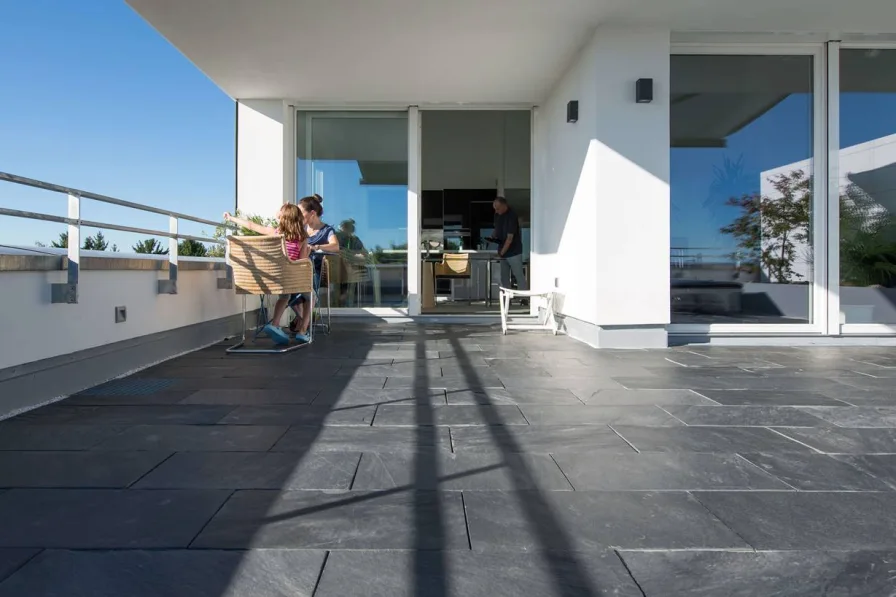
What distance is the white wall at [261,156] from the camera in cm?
642

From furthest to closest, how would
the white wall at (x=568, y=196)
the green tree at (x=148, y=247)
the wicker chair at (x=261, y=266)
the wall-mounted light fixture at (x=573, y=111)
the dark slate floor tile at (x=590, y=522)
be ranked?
the wall-mounted light fixture at (x=573, y=111) < the white wall at (x=568, y=196) < the wicker chair at (x=261, y=266) < the green tree at (x=148, y=247) < the dark slate floor tile at (x=590, y=522)

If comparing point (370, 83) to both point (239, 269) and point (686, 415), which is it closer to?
point (239, 269)

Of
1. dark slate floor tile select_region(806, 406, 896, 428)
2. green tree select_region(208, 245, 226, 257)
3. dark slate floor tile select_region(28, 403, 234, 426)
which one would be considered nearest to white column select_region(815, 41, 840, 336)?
dark slate floor tile select_region(806, 406, 896, 428)

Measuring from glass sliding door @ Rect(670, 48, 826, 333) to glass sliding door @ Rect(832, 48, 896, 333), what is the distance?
265 millimetres

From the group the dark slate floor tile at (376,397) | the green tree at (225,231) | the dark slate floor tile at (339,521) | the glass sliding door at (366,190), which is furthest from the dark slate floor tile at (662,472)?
the glass sliding door at (366,190)

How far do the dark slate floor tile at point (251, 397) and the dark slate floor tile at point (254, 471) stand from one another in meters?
0.78

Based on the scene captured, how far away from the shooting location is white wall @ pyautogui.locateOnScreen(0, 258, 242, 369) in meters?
2.46

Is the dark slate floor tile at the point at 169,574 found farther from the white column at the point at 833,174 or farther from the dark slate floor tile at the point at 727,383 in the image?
the white column at the point at 833,174

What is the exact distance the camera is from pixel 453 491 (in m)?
1.60

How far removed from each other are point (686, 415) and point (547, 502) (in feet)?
3.96

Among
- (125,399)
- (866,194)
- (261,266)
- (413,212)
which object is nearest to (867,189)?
(866,194)

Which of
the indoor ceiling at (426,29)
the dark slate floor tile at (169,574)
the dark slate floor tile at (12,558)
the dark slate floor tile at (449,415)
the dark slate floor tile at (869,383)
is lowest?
the dark slate floor tile at (169,574)

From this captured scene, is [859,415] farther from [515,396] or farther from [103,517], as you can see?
[103,517]

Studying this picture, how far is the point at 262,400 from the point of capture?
2729 millimetres
